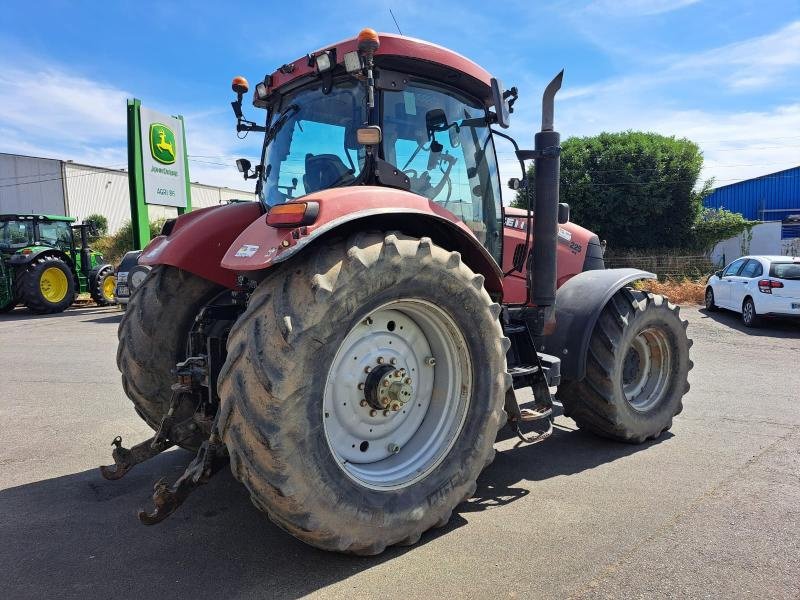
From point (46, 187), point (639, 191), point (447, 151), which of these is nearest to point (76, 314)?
point (447, 151)

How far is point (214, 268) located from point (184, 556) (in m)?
1.71

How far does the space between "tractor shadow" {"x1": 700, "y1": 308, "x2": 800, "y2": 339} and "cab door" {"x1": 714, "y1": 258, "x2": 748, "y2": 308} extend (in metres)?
0.36

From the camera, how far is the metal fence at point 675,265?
19156 millimetres

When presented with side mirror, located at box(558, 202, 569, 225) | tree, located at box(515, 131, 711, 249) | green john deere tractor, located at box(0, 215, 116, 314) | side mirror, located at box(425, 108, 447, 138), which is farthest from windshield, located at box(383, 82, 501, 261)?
tree, located at box(515, 131, 711, 249)

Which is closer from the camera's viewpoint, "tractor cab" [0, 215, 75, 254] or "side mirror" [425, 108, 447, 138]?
"side mirror" [425, 108, 447, 138]

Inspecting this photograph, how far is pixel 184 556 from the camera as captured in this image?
2.75 meters

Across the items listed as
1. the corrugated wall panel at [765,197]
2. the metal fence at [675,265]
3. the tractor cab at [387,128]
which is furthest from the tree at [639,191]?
the tractor cab at [387,128]

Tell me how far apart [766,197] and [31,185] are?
151ft

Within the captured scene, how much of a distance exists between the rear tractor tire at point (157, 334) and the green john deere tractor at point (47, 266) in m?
14.0

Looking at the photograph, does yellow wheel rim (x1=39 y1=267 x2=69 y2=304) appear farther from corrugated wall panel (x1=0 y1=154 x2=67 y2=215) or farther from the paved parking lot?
corrugated wall panel (x1=0 y1=154 x2=67 y2=215)

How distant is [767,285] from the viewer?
1162cm

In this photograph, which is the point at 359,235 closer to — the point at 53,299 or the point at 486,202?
the point at 486,202

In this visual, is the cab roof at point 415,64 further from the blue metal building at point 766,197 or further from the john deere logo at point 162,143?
the blue metal building at point 766,197

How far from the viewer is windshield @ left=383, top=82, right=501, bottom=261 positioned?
3383mm
